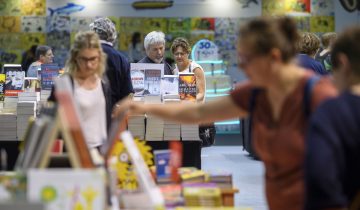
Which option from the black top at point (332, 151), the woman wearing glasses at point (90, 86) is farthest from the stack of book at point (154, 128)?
the black top at point (332, 151)

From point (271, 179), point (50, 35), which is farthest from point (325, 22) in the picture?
point (271, 179)

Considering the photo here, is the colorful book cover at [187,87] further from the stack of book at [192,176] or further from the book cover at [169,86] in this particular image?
the stack of book at [192,176]

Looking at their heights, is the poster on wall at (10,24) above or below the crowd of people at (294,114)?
above

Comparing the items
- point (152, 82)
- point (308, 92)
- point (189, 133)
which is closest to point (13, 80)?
point (152, 82)

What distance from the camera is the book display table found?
625 cm

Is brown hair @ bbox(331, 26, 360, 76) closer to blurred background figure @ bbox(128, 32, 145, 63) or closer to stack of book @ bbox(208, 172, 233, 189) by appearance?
stack of book @ bbox(208, 172, 233, 189)

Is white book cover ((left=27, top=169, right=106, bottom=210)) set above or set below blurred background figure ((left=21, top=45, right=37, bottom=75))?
below

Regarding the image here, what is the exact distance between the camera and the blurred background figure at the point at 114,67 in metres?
5.50

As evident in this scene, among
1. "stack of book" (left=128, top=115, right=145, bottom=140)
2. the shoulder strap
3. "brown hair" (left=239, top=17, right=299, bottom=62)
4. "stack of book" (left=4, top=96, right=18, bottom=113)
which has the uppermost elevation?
"brown hair" (left=239, top=17, right=299, bottom=62)

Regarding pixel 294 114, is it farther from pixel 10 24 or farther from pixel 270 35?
pixel 10 24

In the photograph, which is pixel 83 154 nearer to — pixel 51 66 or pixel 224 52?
pixel 51 66

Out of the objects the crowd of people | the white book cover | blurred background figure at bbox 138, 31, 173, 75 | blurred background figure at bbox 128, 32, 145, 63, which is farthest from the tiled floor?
the white book cover

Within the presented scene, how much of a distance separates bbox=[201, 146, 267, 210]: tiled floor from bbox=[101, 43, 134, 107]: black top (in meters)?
1.19

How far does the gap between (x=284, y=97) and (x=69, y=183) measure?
83 cm
